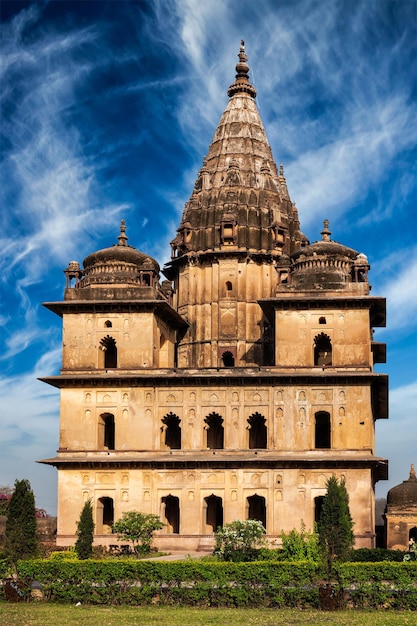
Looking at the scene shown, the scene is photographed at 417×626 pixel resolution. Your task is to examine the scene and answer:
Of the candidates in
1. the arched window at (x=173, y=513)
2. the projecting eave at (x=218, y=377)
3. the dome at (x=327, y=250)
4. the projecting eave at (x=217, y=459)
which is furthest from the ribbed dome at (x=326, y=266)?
the arched window at (x=173, y=513)

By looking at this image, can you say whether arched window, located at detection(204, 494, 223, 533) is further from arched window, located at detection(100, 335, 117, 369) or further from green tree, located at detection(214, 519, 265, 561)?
arched window, located at detection(100, 335, 117, 369)

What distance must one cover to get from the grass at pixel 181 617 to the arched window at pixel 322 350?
20590 millimetres

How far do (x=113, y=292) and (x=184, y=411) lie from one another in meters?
6.88

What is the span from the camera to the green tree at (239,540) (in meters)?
37.7

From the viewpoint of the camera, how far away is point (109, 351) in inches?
2002

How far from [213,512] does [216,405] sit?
5086 millimetres

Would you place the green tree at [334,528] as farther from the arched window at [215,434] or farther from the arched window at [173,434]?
the arched window at [173,434]

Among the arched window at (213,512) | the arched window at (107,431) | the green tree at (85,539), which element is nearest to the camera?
the green tree at (85,539)

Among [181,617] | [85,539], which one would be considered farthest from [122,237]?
[181,617]

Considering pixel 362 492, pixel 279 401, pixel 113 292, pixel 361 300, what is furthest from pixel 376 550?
pixel 113 292

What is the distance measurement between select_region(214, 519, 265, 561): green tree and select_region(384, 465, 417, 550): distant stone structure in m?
16.8

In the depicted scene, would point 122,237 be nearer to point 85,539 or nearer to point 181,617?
point 85,539

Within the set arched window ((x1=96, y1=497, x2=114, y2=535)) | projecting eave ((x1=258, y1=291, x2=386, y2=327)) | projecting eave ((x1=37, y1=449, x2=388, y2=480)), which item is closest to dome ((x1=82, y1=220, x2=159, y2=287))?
projecting eave ((x1=258, y1=291, x2=386, y2=327))

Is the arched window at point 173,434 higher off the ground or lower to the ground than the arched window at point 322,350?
lower
